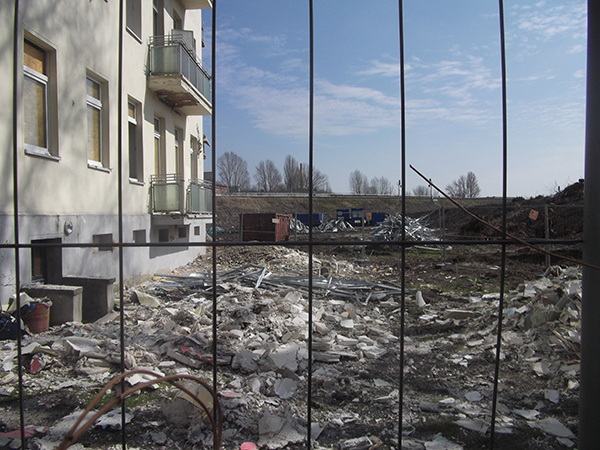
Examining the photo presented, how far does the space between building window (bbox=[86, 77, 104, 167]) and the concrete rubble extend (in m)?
3.44

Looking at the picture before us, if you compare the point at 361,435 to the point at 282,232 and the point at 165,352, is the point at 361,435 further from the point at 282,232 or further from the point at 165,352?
the point at 282,232

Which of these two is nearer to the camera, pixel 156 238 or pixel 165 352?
pixel 165 352

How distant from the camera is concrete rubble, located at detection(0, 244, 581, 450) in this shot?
318 centimetres

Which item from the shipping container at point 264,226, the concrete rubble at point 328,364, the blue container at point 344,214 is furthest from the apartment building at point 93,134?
the blue container at point 344,214

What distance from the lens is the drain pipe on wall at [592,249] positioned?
145 centimetres

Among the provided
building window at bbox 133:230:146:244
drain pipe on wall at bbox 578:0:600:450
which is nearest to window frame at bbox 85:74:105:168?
building window at bbox 133:230:146:244

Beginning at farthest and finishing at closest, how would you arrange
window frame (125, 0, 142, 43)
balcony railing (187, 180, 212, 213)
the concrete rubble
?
balcony railing (187, 180, 212, 213), window frame (125, 0, 142, 43), the concrete rubble

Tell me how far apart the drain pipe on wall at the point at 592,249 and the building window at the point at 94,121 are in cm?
916

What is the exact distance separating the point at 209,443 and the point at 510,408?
2796mm

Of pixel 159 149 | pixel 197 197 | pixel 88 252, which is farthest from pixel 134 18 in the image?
pixel 88 252

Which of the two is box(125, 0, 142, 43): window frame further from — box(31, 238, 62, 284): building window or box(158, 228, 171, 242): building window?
box(31, 238, 62, 284): building window

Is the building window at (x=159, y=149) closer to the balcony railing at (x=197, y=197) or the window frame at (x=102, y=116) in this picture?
the balcony railing at (x=197, y=197)

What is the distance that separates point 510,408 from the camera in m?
3.69

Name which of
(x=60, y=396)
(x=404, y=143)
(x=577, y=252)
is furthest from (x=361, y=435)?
(x=577, y=252)
